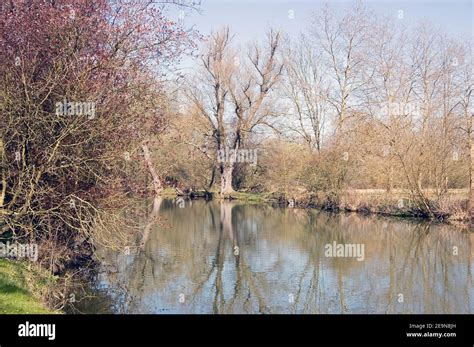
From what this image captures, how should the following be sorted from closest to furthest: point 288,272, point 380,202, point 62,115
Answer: point 62,115 → point 288,272 → point 380,202

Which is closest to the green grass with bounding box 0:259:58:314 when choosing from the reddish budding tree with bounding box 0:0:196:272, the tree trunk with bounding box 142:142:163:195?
the reddish budding tree with bounding box 0:0:196:272

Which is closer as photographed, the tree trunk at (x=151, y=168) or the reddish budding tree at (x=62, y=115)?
the reddish budding tree at (x=62, y=115)

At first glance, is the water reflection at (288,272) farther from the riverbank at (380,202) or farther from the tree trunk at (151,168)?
the riverbank at (380,202)

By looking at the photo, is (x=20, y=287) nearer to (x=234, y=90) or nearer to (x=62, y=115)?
(x=62, y=115)

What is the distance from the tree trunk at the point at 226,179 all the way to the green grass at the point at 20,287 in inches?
1142

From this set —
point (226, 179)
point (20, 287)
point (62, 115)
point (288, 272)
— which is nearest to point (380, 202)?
point (288, 272)

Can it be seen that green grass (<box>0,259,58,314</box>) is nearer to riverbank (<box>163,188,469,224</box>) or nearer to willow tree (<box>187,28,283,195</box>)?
riverbank (<box>163,188,469,224</box>)

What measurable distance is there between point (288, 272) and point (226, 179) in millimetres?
26191

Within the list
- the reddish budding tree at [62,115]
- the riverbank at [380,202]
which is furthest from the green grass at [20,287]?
the riverbank at [380,202]

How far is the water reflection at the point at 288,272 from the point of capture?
10.1 metres

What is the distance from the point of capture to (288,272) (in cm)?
1280

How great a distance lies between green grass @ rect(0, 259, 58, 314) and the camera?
714cm
